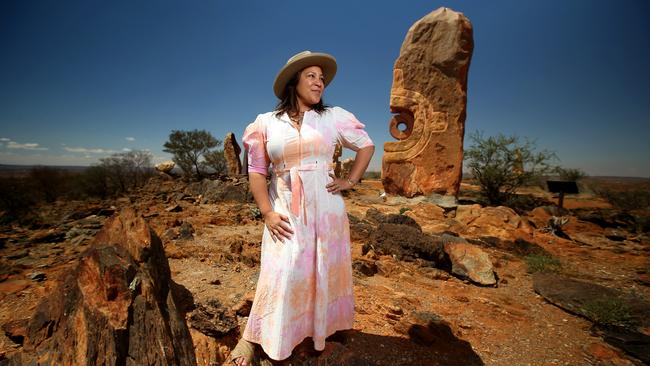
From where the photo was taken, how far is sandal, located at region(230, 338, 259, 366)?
62.0 inches

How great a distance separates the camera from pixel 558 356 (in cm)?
243

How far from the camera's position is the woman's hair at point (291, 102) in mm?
1685

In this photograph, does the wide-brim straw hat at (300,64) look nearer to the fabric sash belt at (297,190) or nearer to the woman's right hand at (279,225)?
the fabric sash belt at (297,190)

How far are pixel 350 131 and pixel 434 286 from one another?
3.02 m

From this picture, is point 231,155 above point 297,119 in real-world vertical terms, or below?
above

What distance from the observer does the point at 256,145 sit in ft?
5.20

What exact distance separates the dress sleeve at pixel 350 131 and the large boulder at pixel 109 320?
1.51 metres

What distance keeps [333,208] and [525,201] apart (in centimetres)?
1356

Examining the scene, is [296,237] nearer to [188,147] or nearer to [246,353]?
[246,353]

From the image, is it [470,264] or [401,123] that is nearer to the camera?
[470,264]

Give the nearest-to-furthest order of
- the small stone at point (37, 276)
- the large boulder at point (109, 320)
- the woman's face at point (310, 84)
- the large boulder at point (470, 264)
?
1. the large boulder at point (109, 320)
2. the woman's face at point (310, 84)
3. the large boulder at point (470, 264)
4. the small stone at point (37, 276)

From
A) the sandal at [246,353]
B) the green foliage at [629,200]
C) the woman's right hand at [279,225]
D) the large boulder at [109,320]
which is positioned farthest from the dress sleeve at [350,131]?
the green foliage at [629,200]

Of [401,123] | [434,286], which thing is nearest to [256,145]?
[434,286]

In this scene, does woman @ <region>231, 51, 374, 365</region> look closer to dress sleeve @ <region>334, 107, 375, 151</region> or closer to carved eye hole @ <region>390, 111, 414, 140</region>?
dress sleeve @ <region>334, 107, 375, 151</region>
